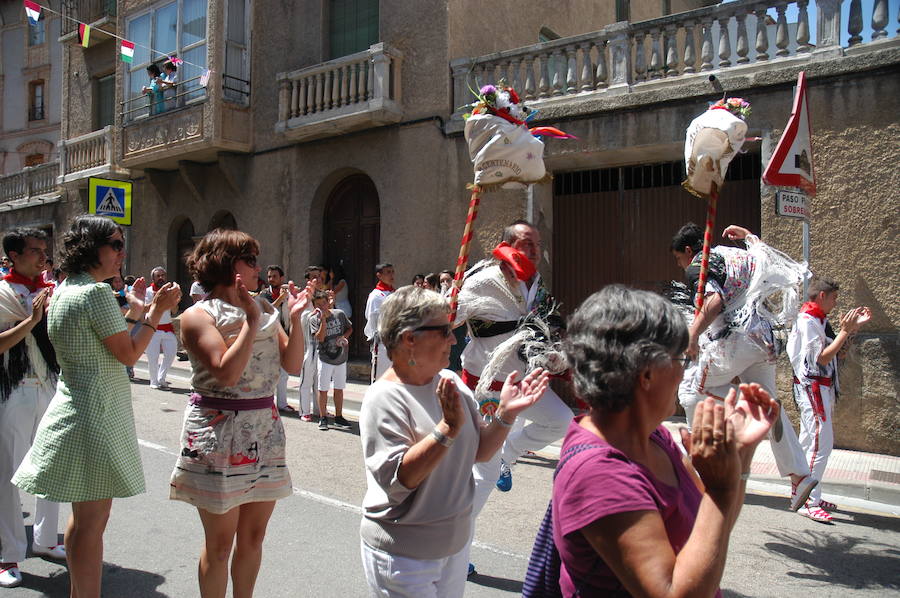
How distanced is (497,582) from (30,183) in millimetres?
21939

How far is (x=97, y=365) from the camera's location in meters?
3.21

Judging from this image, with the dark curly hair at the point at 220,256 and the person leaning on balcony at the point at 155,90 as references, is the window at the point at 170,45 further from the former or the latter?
the dark curly hair at the point at 220,256

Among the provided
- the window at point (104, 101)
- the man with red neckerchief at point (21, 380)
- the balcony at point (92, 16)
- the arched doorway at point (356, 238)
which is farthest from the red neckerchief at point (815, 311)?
the window at point (104, 101)

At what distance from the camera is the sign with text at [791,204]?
21.5 feet

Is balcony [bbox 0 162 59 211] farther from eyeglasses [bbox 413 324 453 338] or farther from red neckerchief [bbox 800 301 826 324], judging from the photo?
eyeglasses [bbox 413 324 453 338]

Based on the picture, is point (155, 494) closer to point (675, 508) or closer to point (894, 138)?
point (675, 508)

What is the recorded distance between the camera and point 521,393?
2410 mm

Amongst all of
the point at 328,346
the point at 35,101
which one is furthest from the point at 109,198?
A: the point at 35,101

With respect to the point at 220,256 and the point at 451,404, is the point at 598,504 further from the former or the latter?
the point at 220,256

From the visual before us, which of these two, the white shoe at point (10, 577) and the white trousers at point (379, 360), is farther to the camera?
the white trousers at point (379, 360)

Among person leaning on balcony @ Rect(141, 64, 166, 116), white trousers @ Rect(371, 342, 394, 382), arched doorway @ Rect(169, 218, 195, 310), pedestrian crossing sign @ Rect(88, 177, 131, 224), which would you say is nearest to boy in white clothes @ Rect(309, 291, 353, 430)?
white trousers @ Rect(371, 342, 394, 382)

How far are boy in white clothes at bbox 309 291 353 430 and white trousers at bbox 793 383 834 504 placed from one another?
208 inches

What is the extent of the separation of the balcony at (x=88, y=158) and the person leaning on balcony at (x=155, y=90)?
7.56 feet

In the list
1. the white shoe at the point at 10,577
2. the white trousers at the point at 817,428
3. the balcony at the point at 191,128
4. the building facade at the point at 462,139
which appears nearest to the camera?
the white shoe at the point at 10,577
